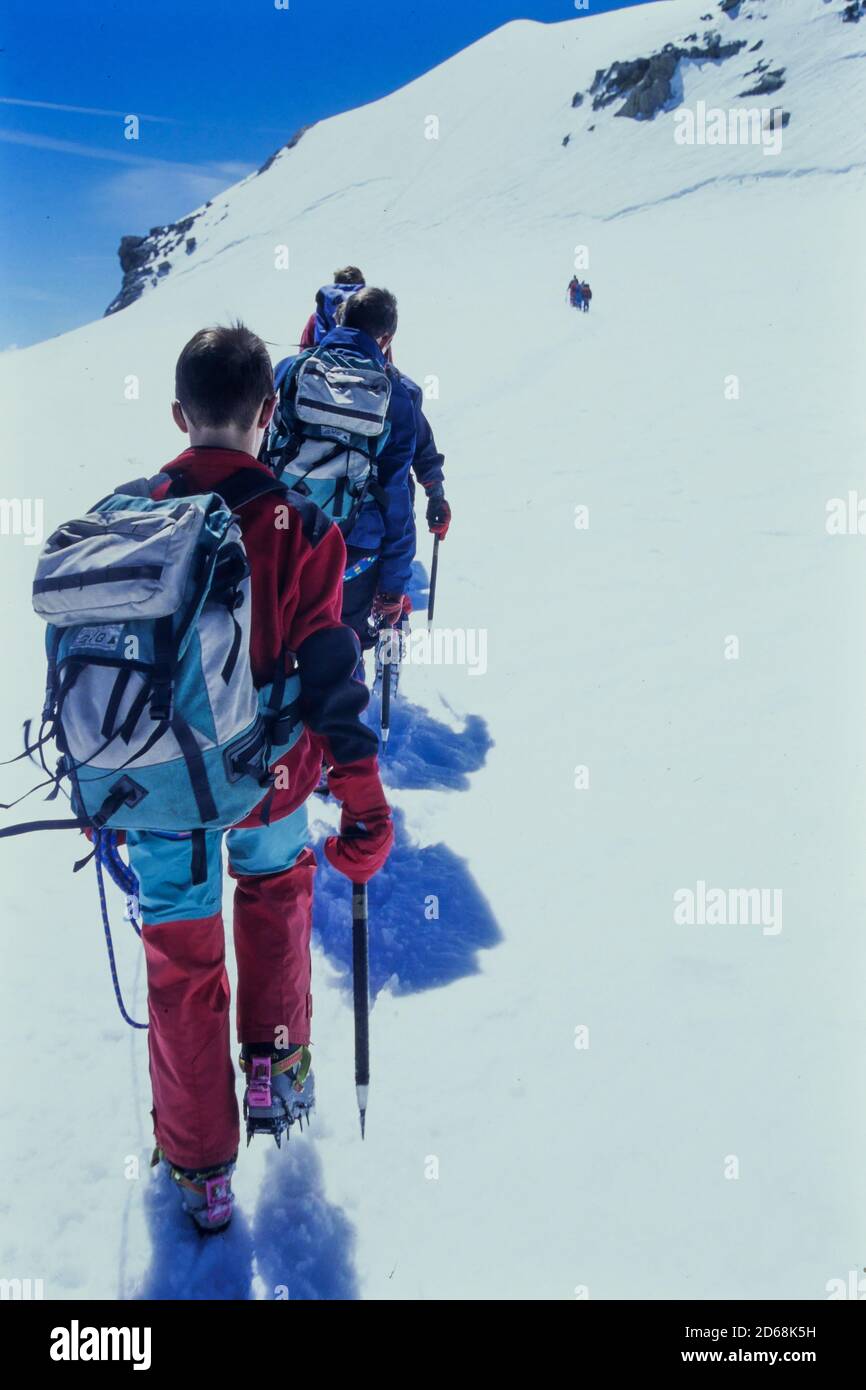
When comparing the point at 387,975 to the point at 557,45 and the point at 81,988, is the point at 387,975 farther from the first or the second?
the point at 557,45

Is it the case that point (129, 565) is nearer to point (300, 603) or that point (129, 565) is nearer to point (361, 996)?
point (300, 603)

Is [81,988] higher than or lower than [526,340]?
lower

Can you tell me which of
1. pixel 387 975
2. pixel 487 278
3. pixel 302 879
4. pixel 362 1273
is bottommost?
pixel 362 1273

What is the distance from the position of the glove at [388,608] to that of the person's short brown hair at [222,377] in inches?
83.0

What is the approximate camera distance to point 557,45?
72875 millimetres

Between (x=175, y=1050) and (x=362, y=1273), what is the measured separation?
0.81 meters

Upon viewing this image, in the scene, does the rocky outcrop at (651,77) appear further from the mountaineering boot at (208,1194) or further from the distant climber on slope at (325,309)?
the mountaineering boot at (208,1194)

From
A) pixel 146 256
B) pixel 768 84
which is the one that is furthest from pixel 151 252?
pixel 768 84

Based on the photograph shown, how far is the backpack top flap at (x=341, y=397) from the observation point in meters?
3.36

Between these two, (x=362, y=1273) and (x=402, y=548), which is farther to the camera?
(x=402, y=548)

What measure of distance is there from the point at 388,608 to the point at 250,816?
7.31 feet

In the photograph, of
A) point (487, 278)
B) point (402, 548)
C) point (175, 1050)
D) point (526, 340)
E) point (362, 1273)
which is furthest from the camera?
point (487, 278)

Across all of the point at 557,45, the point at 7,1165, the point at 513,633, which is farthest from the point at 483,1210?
the point at 557,45

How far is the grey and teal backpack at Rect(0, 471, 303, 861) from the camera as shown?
1.89 meters
